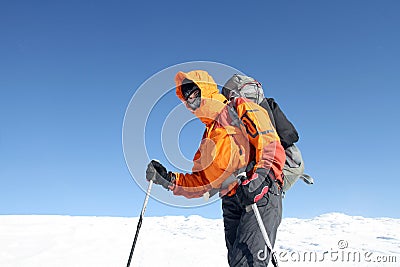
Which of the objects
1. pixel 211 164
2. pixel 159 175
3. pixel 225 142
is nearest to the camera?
pixel 225 142

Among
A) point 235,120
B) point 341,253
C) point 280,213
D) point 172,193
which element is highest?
point 341,253

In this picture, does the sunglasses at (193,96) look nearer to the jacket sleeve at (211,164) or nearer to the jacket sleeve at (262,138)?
the jacket sleeve at (211,164)

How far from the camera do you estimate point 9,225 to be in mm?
11859

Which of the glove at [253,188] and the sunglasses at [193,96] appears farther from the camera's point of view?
the sunglasses at [193,96]

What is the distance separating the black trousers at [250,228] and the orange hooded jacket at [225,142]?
175 millimetres

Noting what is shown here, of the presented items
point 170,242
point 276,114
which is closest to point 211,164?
point 276,114

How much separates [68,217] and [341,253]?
9.17 metres

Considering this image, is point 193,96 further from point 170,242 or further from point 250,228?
point 170,242

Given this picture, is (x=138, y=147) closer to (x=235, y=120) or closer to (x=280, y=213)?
(x=235, y=120)

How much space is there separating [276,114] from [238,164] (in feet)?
1.90

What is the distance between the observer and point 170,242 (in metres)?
9.89

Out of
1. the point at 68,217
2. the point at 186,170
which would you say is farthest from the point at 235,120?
the point at 68,217

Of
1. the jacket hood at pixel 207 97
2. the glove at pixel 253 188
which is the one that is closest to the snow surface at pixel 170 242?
the glove at pixel 253 188

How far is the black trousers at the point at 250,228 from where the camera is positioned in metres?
3.28
